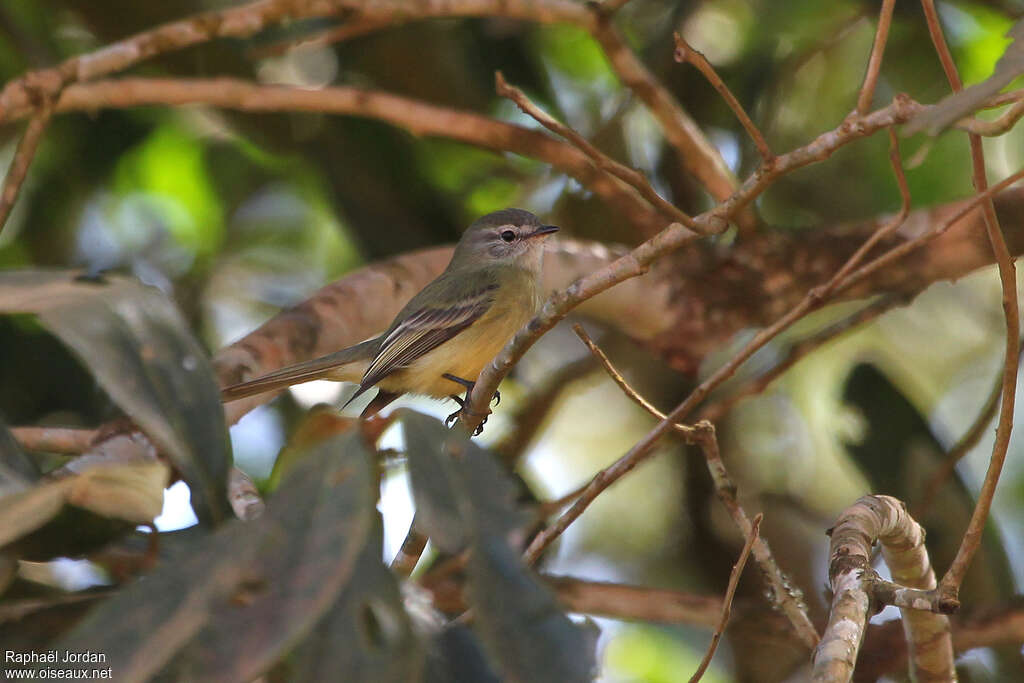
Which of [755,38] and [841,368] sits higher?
[755,38]

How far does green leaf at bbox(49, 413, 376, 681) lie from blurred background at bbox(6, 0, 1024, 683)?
360 cm

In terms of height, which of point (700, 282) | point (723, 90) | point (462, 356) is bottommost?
point (723, 90)

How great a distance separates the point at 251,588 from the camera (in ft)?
5.15

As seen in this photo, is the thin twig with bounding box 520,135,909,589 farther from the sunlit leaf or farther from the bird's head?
the bird's head

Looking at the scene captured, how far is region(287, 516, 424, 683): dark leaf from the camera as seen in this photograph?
1634mm

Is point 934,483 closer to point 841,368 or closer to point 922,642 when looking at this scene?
point 922,642

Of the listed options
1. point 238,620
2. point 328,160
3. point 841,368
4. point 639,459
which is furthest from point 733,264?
point 238,620

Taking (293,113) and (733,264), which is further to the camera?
(293,113)

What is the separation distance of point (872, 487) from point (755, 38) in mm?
2338

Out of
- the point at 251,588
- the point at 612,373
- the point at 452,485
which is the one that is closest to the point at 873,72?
the point at 612,373

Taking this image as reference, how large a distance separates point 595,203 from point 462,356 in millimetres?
1820

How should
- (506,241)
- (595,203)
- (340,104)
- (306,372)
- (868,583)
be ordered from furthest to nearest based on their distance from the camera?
(595,203), (506,241), (340,104), (306,372), (868,583)

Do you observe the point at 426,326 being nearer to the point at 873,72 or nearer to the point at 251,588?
the point at 873,72

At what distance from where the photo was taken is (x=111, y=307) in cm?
200
